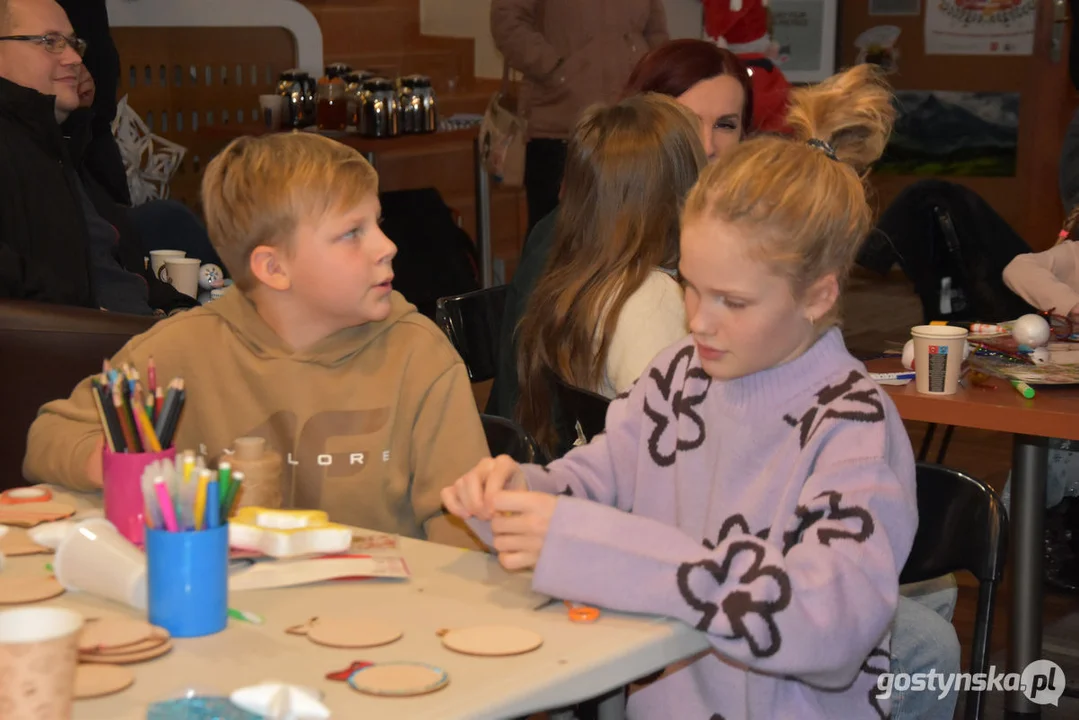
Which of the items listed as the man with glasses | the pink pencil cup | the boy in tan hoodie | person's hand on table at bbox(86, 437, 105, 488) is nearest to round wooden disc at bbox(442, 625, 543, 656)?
the pink pencil cup

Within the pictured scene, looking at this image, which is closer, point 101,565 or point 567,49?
point 101,565

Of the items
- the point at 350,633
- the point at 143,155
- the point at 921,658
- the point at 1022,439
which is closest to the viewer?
the point at 350,633

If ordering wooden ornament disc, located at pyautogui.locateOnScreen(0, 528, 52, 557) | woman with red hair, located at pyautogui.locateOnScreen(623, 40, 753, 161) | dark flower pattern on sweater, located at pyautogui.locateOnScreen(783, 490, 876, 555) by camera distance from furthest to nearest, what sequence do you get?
woman with red hair, located at pyautogui.locateOnScreen(623, 40, 753, 161) → wooden ornament disc, located at pyautogui.locateOnScreen(0, 528, 52, 557) → dark flower pattern on sweater, located at pyautogui.locateOnScreen(783, 490, 876, 555)

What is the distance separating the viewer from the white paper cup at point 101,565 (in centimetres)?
123

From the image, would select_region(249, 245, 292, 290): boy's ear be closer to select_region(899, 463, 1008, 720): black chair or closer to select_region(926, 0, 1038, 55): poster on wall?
select_region(899, 463, 1008, 720): black chair

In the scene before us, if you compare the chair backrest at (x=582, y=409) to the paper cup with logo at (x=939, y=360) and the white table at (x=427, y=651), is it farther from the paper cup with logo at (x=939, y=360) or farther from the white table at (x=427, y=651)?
the paper cup with logo at (x=939, y=360)

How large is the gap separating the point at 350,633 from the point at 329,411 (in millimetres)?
564

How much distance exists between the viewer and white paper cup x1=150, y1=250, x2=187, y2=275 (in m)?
3.84

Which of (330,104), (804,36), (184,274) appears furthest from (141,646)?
(804,36)

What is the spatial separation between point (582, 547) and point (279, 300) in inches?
27.7

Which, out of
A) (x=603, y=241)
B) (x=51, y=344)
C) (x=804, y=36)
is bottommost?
(x=51, y=344)

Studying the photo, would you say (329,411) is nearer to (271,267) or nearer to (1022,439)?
(271,267)

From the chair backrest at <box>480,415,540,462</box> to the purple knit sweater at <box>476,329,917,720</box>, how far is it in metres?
0.19

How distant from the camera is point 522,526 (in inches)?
50.1
